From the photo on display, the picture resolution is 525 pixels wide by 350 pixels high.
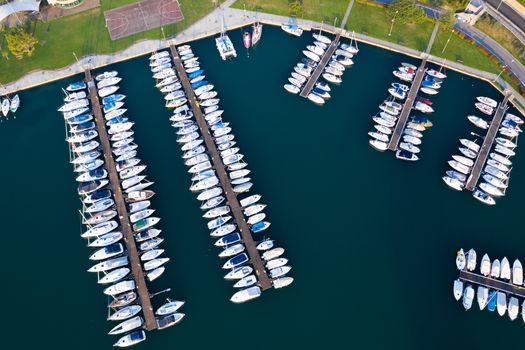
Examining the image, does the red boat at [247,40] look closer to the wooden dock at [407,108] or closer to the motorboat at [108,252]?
the wooden dock at [407,108]

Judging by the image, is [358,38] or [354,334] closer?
[354,334]

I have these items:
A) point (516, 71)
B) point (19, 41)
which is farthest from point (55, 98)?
point (516, 71)

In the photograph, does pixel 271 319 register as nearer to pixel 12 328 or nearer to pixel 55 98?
pixel 12 328

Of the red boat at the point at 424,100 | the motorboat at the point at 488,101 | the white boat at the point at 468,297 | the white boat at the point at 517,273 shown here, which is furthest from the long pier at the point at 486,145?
the white boat at the point at 468,297

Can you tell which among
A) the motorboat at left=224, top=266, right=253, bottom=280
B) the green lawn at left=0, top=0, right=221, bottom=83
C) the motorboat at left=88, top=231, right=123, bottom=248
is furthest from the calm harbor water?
the green lawn at left=0, top=0, right=221, bottom=83

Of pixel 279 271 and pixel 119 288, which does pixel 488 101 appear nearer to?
pixel 279 271
